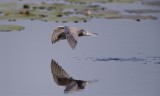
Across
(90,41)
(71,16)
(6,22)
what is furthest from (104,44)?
(6,22)

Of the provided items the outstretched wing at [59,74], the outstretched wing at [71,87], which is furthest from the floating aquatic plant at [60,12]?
the outstretched wing at [71,87]

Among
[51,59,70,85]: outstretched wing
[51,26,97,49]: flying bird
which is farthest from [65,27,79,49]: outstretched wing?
[51,59,70,85]: outstretched wing

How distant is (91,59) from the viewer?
2791 millimetres

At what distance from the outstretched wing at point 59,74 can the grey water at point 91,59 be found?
30 millimetres

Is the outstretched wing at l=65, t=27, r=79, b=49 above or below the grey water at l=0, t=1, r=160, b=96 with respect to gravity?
above

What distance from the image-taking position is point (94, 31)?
3.18m

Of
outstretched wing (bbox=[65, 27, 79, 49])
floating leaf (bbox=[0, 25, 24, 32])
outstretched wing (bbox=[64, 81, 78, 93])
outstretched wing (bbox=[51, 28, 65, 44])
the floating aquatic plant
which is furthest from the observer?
the floating aquatic plant

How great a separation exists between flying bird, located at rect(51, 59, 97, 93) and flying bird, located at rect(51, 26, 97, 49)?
29cm

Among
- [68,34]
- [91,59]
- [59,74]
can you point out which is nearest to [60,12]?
[68,34]

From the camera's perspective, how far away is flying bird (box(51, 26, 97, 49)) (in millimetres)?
2905

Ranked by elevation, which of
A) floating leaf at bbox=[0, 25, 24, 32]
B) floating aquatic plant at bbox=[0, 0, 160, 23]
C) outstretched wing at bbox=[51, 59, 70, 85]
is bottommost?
outstretched wing at bbox=[51, 59, 70, 85]

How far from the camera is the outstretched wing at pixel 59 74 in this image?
8.37 ft

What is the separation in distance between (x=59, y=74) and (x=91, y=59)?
10.9 inches

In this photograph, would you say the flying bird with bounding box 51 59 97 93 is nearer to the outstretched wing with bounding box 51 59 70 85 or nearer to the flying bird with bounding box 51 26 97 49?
the outstretched wing with bounding box 51 59 70 85
